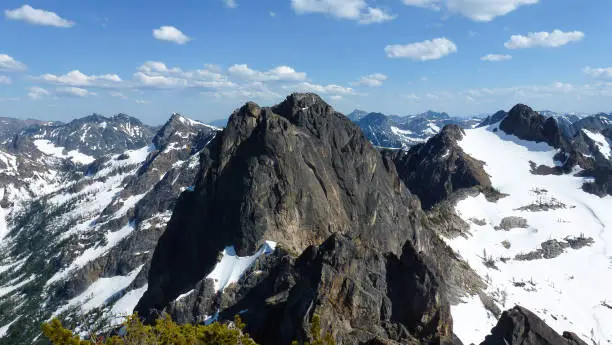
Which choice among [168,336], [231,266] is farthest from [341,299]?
[231,266]

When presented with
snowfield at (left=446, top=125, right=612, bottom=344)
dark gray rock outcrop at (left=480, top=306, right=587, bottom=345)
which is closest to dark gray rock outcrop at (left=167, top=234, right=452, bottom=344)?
dark gray rock outcrop at (left=480, top=306, right=587, bottom=345)

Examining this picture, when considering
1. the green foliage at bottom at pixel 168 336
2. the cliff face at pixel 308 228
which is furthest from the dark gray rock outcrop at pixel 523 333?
the green foliage at bottom at pixel 168 336

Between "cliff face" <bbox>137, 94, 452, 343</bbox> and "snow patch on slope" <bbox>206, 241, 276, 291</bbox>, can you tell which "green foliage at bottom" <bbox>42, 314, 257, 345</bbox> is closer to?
"cliff face" <bbox>137, 94, 452, 343</bbox>

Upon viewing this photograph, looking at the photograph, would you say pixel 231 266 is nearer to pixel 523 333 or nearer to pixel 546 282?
pixel 523 333

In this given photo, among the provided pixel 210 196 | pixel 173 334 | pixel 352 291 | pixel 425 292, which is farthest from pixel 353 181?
pixel 173 334

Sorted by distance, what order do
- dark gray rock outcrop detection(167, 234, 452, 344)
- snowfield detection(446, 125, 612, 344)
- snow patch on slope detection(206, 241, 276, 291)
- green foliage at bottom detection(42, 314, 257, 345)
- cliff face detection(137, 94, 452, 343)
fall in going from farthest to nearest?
1. snowfield detection(446, 125, 612, 344)
2. snow patch on slope detection(206, 241, 276, 291)
3. cliff face detection(137, 94, 452, 343)
4. dark gray rock outcrop detection(167, 234, 452, 344)
5. green foliage at bottom detection(42, 314, 257, 345)

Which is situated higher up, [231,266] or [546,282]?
[231,266]

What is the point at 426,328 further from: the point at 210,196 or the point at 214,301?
the point at 210,196
